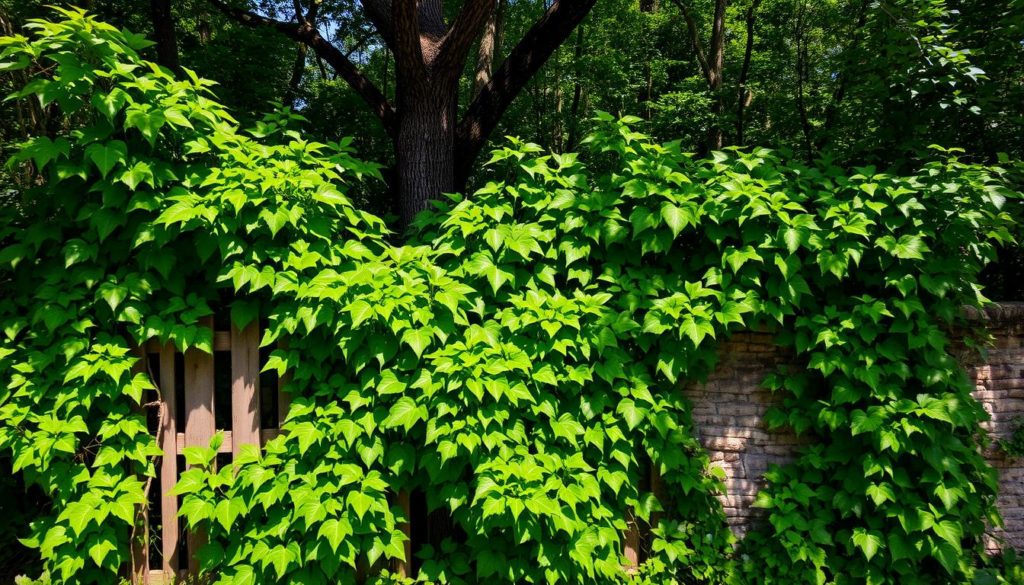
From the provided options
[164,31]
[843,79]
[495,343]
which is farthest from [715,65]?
[495,343]

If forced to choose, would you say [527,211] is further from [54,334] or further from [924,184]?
[54,334]

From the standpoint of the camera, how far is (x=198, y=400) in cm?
296

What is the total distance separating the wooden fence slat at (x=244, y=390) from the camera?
2.96 meters

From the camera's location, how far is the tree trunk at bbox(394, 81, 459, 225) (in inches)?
160

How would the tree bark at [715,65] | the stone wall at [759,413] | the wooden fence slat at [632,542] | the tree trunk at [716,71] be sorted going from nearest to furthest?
1. the wooden fence slat at [632,542]
2. the stone wall at [759,413]
3. the tree trunk at [716,71]
4. the tree bark at [715,65]

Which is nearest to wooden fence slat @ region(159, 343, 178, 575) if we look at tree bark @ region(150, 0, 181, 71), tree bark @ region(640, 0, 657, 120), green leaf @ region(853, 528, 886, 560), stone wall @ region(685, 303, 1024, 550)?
stone wall @ region(685, 303, 1024, 550)

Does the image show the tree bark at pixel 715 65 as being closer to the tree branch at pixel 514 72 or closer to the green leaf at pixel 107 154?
the tree branch at pixel 514 72

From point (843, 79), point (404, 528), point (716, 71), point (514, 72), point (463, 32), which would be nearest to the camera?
point (404, 528)

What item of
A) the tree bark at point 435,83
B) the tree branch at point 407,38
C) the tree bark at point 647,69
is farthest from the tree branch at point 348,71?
the tree bark at point 647,69

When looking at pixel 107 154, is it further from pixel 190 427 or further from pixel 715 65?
pixel 715 65

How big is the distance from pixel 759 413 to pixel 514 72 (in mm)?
3203

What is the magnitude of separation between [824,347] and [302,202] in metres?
3.11

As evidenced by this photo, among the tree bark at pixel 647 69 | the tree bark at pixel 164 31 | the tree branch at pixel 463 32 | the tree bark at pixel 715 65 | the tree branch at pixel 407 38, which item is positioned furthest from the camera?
the tree bark at pixel 647 69

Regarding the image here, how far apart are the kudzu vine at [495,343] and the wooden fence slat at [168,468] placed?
0.40ft
